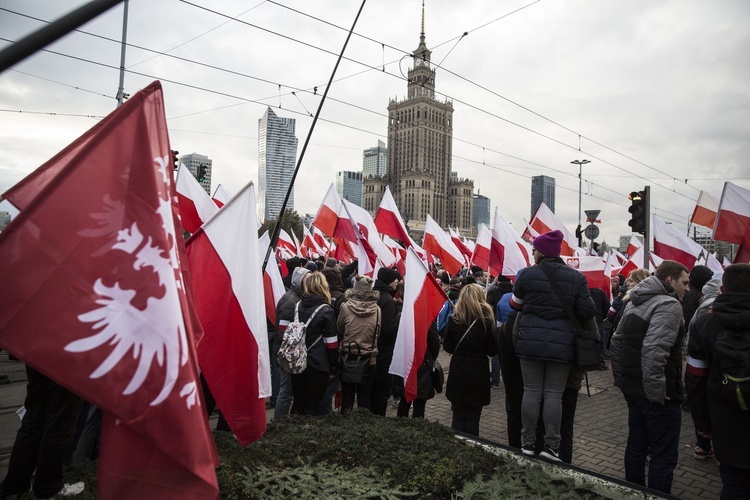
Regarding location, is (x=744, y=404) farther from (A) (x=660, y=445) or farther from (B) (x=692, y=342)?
(A) (x=660, y=445)

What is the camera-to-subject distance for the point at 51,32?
5.99 feet

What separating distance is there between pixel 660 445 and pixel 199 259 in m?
4.08

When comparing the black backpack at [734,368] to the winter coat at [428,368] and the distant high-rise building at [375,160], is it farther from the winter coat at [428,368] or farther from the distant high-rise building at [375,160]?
the distant high-rise building at [375,160]

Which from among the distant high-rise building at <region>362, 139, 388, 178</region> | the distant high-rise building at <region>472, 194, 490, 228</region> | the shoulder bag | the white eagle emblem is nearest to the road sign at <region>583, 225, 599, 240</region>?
the shoulder bag

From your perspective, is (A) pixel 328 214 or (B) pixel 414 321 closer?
(B) pixel 414 321

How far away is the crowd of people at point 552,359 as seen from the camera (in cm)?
362

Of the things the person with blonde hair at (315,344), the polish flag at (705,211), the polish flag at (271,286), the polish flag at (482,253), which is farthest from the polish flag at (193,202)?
the polish flag at (705,211)

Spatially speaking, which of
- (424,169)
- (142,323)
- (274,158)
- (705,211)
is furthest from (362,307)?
(424,169)

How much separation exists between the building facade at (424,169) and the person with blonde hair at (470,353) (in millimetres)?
94077

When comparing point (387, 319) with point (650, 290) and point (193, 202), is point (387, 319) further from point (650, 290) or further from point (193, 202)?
point (193, 202)

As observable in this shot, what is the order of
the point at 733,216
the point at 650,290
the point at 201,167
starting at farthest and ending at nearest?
the point at 201,167
the point at 733,216
the point at 650,290

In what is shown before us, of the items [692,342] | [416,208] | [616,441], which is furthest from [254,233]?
[416,208]

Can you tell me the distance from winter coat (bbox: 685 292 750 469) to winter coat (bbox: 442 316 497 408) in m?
1.96

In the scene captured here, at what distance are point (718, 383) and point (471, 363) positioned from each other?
7.74 ft
